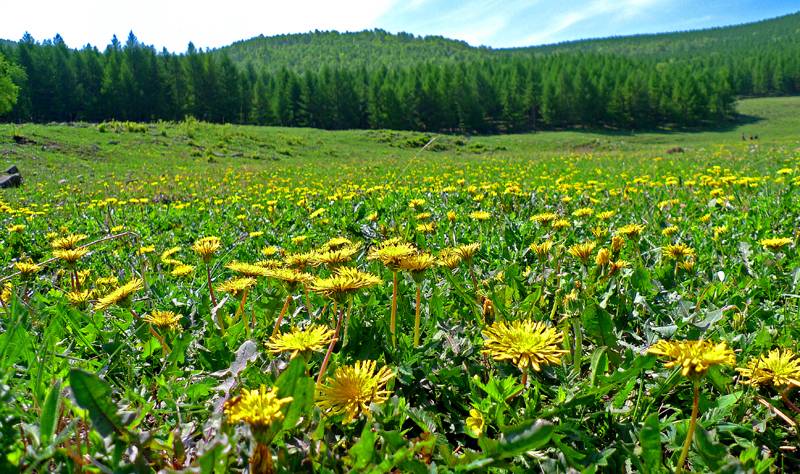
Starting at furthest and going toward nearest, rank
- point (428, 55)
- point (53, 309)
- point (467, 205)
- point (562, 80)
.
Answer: point (428, 55) < point (562, 80) < point (467, 205) < point (53, 309)

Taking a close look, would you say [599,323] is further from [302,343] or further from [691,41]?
[691,41]

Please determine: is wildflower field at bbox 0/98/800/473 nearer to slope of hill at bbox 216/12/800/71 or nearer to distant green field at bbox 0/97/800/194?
distant green field at bbox 0/97/800/194

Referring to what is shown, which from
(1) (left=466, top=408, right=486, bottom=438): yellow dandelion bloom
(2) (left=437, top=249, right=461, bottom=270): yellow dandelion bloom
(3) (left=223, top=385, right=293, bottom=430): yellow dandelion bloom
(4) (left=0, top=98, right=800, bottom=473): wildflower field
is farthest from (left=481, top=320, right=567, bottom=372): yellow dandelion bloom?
(2) (left=437, top=249, right=461, bottom=270): yellow dandelion bloom

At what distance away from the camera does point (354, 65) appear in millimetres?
127062

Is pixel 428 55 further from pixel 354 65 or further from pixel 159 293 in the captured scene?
pixel 159 293

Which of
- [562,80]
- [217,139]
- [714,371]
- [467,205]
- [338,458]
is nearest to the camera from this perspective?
[338,458]

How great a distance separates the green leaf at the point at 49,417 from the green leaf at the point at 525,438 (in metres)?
0.74

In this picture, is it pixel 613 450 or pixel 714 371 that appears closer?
pixel 613 450

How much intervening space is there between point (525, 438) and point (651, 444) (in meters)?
0.25

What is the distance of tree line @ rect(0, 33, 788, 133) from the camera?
2306 inches

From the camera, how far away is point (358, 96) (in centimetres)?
6469

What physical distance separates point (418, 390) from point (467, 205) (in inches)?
135

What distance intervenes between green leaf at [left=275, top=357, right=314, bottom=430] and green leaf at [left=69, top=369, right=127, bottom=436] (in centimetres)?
28

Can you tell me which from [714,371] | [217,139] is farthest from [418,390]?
[217,139]
